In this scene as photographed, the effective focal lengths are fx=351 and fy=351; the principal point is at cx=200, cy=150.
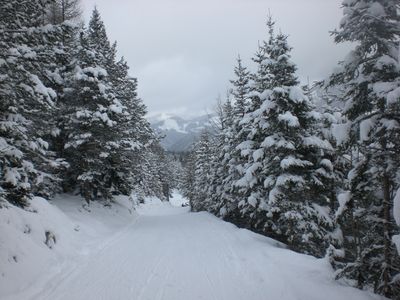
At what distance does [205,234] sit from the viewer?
55.6 ft

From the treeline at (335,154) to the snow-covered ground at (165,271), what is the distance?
46.4 inches

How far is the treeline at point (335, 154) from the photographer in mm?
7371

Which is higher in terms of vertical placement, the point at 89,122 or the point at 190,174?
the point at 89,122

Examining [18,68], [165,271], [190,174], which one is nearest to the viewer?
[18,68]

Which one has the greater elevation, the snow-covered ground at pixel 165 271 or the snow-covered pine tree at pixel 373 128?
the snow-covered pine tree at pixel 373 128

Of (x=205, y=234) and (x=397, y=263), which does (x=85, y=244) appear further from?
(x=397, y=263)

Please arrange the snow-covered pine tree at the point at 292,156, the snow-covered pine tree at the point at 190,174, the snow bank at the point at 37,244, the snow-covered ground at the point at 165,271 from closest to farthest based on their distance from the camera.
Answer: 1. the snow-covered ground at the point at 165,271
2. the snow bank at the point at 37,244
3. the snow-covered pine tree at the point at 292,156
4. the snow-covered pine tree at the point at 190,174

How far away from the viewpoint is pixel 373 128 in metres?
7.21

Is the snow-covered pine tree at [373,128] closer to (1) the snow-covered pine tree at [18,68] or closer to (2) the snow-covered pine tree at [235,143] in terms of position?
(1) the snow-covered pine tree at [18,68]

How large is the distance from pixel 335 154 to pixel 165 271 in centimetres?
690

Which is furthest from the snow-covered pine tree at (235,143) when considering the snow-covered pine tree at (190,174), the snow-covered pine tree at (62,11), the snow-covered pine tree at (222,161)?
the snow-covered pine tree at (190,174)

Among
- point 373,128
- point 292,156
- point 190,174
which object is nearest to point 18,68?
point 373,128

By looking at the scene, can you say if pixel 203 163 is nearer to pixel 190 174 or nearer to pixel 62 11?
pixel 190 174

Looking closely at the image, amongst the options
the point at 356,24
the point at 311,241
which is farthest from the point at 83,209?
the point at 356,24
